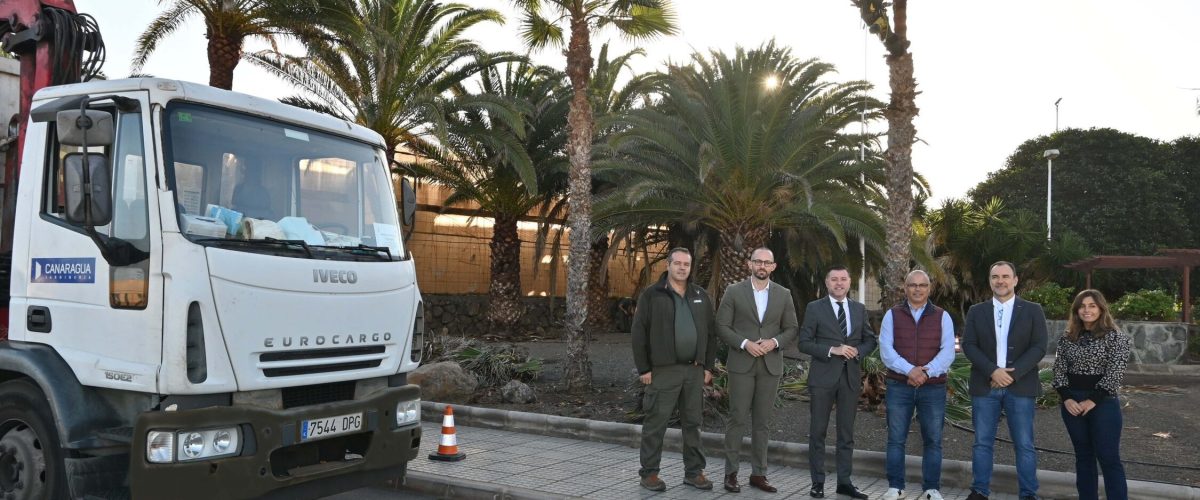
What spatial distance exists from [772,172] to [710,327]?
7.65m

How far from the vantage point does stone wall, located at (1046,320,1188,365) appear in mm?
18047

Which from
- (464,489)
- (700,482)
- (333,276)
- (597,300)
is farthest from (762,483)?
(597,300)

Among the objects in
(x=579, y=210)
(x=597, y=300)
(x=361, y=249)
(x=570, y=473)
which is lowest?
(x=570, y=473)

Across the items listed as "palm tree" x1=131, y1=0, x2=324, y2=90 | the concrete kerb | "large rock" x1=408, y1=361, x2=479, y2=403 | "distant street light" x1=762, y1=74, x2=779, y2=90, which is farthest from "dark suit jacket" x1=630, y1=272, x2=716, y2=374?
"palm tree" x1=131, y1=0, x2=324, y2=90

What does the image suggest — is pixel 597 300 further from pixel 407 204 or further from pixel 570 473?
pixel 407 204

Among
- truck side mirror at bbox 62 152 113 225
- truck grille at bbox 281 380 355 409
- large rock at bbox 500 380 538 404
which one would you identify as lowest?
large rock at bbox 500 380 538 404

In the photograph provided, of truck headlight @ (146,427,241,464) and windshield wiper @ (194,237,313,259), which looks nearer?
truck headlight @ (146,427,241,464)

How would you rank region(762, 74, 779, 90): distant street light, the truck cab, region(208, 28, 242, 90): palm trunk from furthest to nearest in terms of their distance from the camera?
region(208, 28, 242, 90): palm trunk, region(762, 74, 779, 90): distant street light, the truck cab

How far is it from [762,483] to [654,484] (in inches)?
33.2

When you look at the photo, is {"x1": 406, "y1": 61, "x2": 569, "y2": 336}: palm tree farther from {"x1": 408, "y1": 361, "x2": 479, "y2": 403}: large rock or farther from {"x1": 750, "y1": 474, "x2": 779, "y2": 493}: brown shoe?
{"x1": 750, "y1": 474, "x2": 779, "y2": 493}: brown shoe

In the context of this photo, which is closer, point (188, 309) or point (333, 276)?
point (188, 309)

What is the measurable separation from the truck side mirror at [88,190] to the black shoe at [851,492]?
5279mm

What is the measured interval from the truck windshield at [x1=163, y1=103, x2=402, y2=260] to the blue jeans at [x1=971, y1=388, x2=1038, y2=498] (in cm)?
438

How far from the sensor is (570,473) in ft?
24.1
